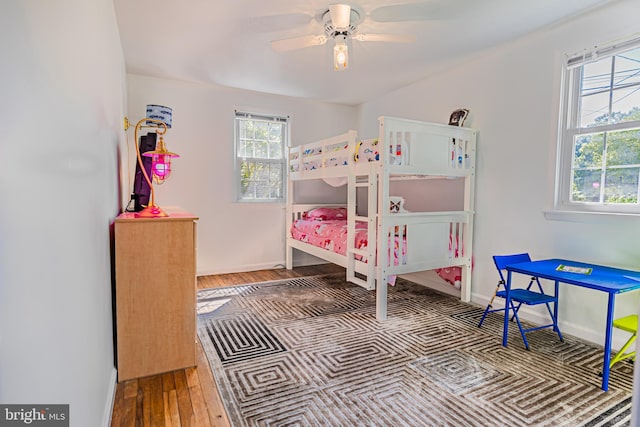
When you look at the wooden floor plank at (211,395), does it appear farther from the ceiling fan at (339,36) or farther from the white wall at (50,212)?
the ceiling fan at (339,36)

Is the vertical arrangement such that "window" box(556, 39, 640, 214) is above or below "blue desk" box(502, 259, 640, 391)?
above

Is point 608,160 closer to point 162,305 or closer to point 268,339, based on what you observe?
point 268,339

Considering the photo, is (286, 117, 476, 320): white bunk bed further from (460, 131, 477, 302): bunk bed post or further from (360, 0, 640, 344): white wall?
(360, 0, 640, 344): white wall

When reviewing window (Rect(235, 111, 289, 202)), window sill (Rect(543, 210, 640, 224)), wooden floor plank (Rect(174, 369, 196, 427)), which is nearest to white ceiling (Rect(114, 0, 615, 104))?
window (Rect(235, 111, 289, 202))

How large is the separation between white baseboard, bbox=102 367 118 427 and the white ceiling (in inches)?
92.2

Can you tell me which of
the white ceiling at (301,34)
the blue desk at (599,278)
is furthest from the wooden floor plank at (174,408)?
the white ceiling at (301,34)

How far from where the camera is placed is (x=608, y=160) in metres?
2.39

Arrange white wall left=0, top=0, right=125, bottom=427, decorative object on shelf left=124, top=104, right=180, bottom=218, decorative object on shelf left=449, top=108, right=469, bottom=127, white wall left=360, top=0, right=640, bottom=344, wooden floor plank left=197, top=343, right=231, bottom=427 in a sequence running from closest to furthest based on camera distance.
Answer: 1. white wall left=0, top=0, right=125, bottom=427
2. wooden floor plank left=197, top=343, right=231, bottom=427
3. decorative object on shelf left=124, top=104, right=180, bottom=218
4. white wall left=360, top=0, right=640, bottom=344
5. decorative object on shelf left=449, top=108, right=469, bottom=127

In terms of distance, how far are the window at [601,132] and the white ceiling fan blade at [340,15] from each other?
1694mm

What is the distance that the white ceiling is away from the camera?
231 cm

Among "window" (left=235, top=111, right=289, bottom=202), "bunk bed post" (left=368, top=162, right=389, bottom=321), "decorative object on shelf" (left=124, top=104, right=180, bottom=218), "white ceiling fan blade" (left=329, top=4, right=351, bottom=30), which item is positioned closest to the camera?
"decorative object on shelf" (left=124, top=104, right=180, bottom=218)

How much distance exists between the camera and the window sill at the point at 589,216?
7.35ft

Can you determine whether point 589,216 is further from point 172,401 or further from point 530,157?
point 172,401

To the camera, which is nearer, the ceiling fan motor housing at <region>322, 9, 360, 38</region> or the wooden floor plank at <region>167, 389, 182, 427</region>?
the wooden floor plank at <region>167, 389, 182, 427</region>
